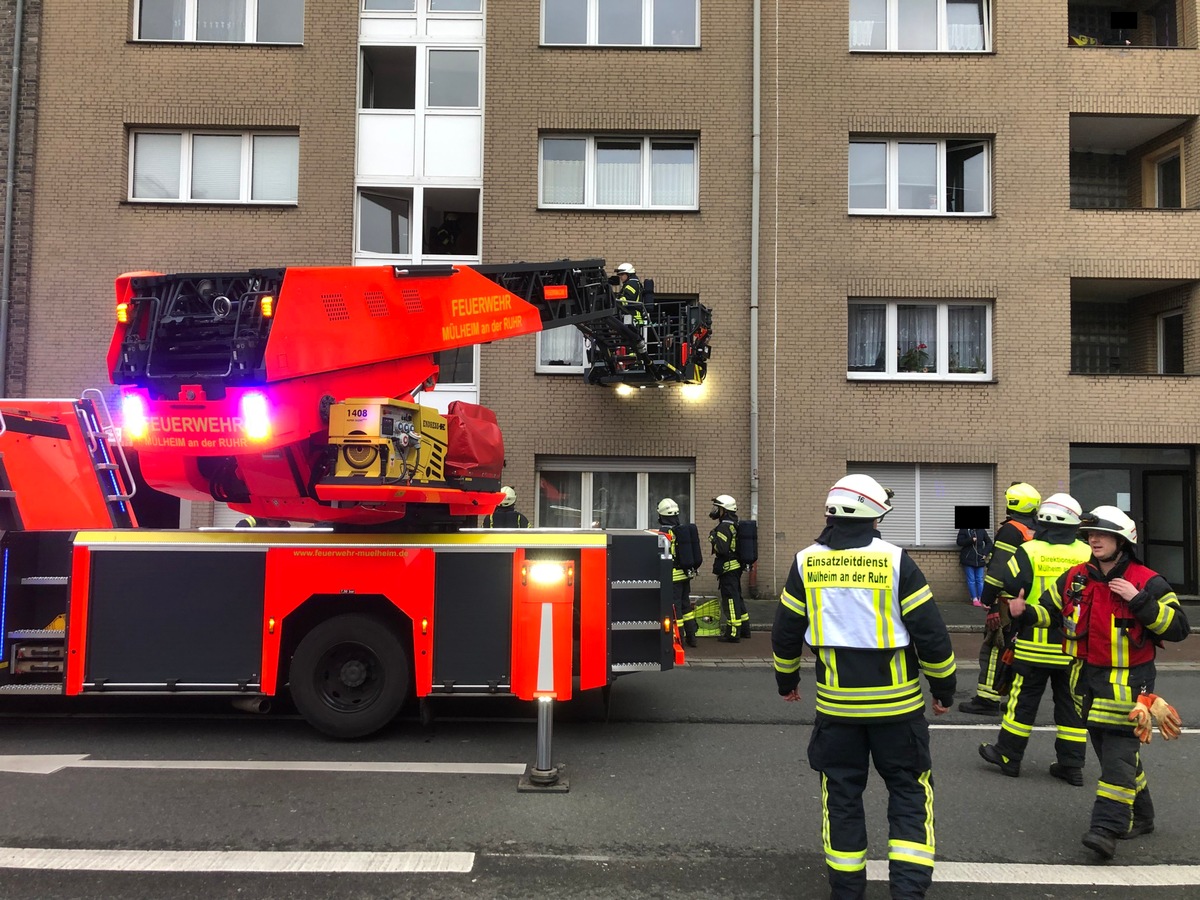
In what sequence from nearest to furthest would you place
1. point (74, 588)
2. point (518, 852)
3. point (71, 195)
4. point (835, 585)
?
point (835, 585), point (518, 852), point (74, 588), point (71, 195)

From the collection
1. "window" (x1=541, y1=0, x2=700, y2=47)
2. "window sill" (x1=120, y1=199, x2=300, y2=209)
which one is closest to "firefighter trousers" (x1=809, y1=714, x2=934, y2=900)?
"window sill" (x1=120, y1=199, x2=300, y2=209)

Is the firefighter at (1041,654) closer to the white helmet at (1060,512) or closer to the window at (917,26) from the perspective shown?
the white helmet at (1060,512)

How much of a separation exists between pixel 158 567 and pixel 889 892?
518 centimetres

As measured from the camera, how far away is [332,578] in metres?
6.00

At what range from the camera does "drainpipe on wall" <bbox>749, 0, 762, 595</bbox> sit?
13883 millimetres

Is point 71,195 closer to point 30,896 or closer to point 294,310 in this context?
point 294,310

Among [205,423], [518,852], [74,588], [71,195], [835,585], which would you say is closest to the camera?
[835,585]

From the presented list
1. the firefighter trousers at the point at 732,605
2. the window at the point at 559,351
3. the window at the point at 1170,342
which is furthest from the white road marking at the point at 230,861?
the window at the point at 1170,342

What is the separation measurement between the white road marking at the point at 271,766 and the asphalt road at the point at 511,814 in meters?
0.04

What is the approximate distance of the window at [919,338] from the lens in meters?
14.5

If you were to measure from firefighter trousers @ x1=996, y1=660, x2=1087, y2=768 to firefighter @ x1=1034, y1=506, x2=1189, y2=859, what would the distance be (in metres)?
0.81

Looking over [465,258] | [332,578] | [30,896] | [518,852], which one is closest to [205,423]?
[332,578]

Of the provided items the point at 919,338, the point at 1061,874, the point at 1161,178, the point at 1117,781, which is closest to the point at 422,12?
the point at 919,338

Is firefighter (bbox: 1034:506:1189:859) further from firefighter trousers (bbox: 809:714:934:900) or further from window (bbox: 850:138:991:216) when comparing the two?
window (bbox: 850:138:991:216)
